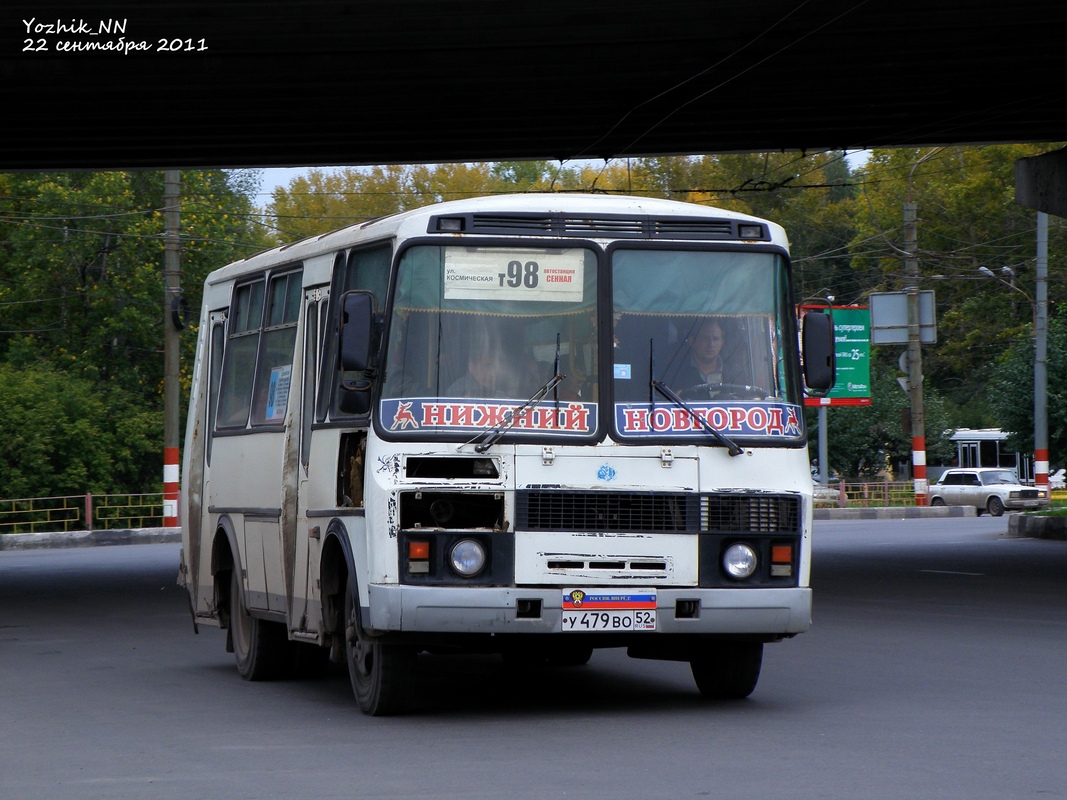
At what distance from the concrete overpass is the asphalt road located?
6149 millimetres

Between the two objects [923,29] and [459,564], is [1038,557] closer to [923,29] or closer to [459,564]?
[923,29]

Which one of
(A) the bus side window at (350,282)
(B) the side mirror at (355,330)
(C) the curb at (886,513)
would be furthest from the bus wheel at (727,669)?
(C) the curb at (886,513)

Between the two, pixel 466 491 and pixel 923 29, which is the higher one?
pixel 923 29

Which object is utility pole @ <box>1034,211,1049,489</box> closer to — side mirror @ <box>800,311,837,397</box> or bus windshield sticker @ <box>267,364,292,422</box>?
bus windshield sticker @ <box>267,364,292,422</box>

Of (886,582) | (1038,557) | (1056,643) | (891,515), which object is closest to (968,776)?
(1056,643)

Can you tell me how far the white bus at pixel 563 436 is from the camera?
876 centimetres

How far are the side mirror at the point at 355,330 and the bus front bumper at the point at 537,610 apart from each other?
1186 millimetres

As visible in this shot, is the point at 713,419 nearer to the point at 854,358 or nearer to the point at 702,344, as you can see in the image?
the point at 702,344

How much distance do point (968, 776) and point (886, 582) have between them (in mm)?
14466

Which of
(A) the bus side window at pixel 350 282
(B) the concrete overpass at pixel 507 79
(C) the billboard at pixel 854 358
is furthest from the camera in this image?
(C) the billboard at pixel 854 358

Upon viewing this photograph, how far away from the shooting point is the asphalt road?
724 cm

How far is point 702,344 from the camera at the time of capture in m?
9.20

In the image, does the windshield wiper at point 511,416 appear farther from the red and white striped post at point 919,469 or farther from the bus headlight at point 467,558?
the red and white striped post at point 919,469

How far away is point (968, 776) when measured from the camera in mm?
7262
